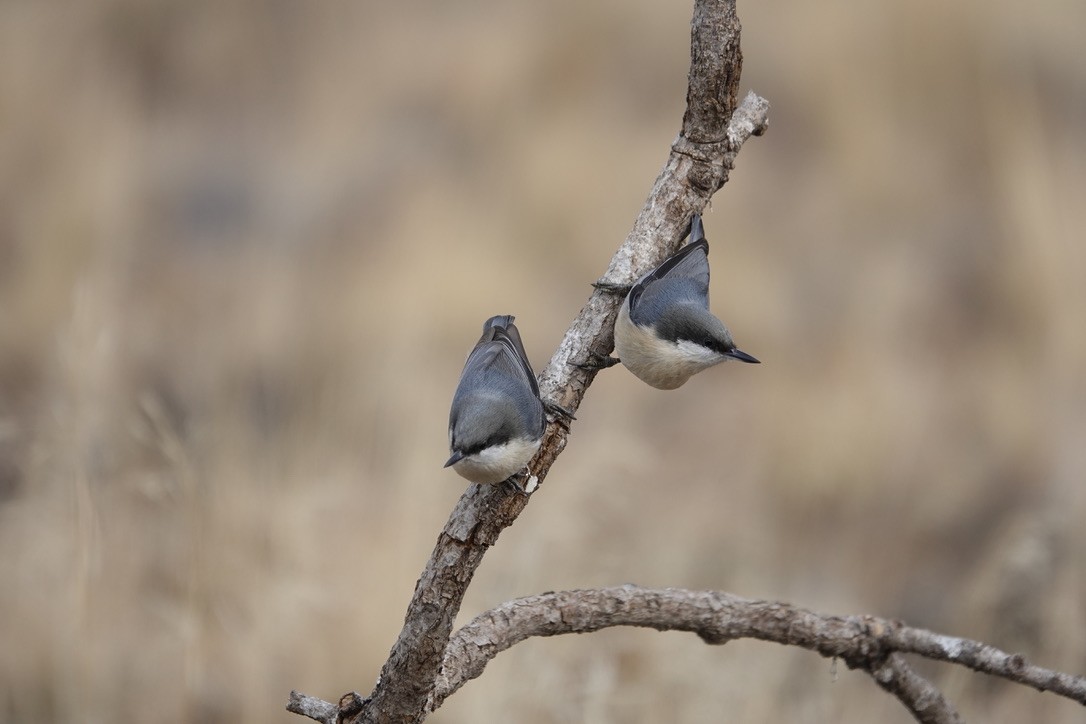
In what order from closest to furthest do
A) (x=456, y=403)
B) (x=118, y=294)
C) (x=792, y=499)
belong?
(x=456, y=403) < (x=792, y=499) < (x=118, y=294)

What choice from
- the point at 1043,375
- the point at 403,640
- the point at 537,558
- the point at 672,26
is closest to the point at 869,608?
the point at 1043,375

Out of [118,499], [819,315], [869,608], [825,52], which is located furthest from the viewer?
[825,52]

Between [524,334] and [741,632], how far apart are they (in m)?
4.78

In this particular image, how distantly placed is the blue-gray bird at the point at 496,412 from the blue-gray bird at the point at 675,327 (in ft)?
0.76

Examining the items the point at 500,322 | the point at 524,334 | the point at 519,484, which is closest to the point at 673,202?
the point at 519,484

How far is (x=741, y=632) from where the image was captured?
5.95 feet

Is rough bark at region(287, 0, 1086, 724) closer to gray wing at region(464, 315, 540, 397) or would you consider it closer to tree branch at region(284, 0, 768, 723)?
tree branch at region(284, 0, 768, 723)

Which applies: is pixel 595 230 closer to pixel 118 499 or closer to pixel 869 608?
pixel 869 608

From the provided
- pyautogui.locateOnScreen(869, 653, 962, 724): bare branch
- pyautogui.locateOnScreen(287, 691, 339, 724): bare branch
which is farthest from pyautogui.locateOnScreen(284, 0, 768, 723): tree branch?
pyautogui.locateOnScreen(869, 653, 962, 724): bare branch

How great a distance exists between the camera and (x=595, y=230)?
7.21 m

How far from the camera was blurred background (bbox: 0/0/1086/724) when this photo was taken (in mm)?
3773

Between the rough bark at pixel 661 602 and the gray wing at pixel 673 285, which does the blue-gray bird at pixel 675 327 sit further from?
the rough bark at pixel 661 602

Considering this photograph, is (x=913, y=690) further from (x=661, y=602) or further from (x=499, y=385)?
(x=499, y=385)

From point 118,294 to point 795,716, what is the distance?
4.37 meters
